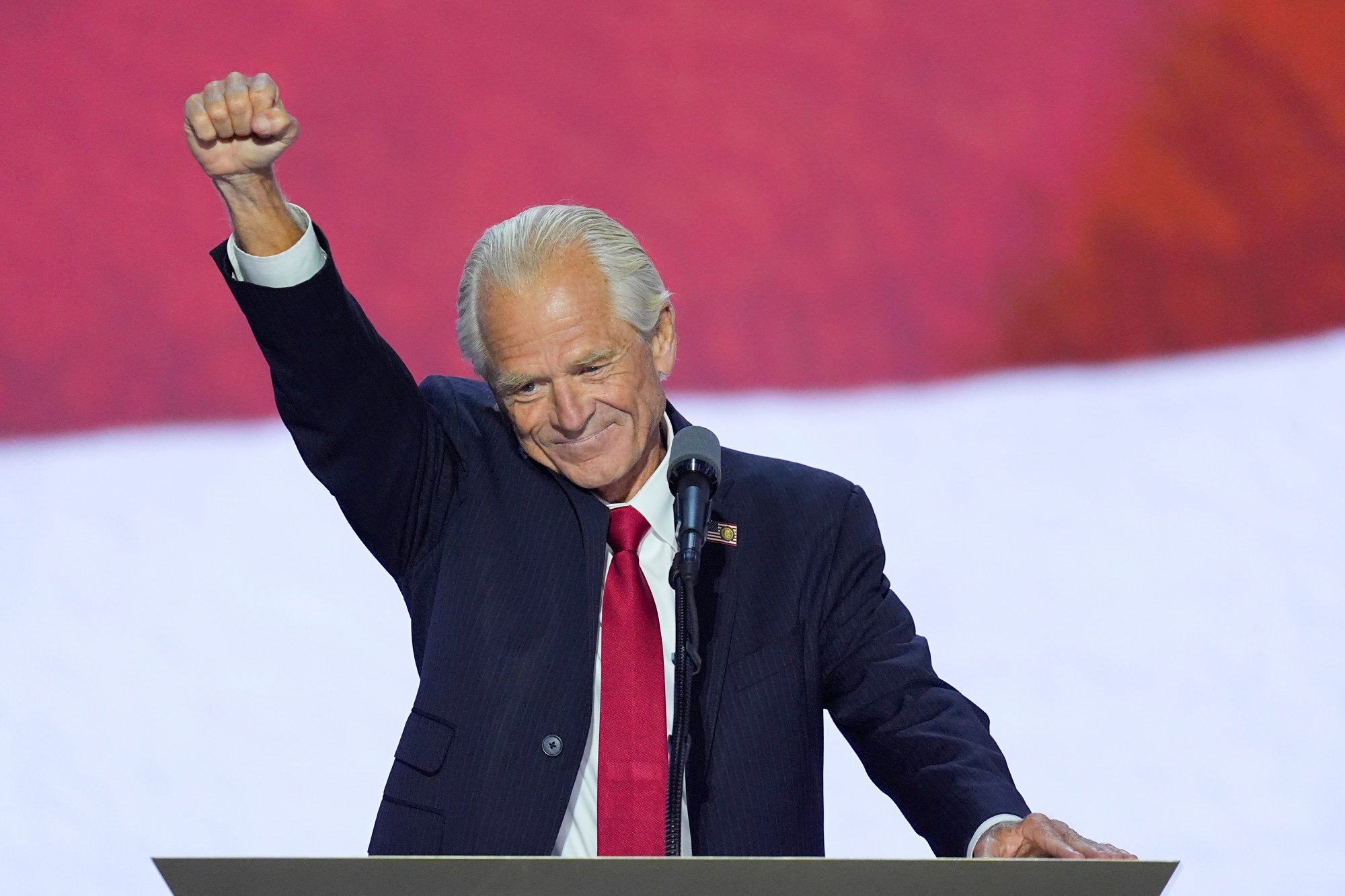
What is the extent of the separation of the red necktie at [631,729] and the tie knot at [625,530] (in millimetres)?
57

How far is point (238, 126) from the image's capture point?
149 cm

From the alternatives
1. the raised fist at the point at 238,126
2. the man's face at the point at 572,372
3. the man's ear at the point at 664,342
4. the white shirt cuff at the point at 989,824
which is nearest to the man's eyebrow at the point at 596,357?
the man's face at the point at 572,372

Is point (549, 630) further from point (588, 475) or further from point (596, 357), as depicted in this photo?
point (596, 357)

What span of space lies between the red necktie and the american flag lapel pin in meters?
0.12

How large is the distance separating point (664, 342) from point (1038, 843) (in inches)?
33.2

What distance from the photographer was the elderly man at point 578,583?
1669mm

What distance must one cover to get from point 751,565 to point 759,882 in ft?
2.61

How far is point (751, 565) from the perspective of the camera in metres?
1.87

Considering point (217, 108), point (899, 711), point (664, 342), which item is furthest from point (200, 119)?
point (899, 711)

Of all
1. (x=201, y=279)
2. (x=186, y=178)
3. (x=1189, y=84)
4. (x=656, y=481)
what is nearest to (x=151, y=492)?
(x=201, y=279)

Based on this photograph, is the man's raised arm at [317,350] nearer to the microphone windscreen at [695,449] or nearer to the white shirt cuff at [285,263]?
the white shirt cuff at [285,263]

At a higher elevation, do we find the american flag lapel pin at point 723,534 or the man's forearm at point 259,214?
the man's forearm at point 259,214

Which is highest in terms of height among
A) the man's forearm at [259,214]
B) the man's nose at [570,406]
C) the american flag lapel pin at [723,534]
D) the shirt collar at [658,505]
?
the man's forearm at [259,214]

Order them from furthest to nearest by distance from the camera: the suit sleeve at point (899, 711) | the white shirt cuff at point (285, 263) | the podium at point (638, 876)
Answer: the suit sleeve at point (899, 711), the white shirt cuff at point (285, 263), the podium at point (638, 876)
